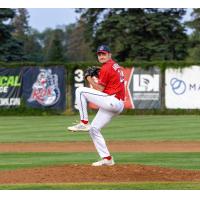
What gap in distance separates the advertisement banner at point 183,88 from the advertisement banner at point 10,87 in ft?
26.6

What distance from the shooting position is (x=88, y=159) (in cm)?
1502

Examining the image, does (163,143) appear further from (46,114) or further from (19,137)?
(46,114)

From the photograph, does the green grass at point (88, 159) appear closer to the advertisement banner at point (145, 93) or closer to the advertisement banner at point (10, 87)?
the advertisement banner at point (145, 93)

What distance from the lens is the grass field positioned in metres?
Answer: 10.0

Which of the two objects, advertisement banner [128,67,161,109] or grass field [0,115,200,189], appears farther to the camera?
advertisement banner [128,67,161,109]

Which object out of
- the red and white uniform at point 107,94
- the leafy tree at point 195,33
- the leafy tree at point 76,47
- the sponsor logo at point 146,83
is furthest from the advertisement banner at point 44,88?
the leafy tree at point 76,47

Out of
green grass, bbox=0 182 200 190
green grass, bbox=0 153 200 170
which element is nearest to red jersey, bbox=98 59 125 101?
green grass, bbox=0 182 200 190

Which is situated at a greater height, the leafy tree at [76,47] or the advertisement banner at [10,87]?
the leafy tree at [76,47]

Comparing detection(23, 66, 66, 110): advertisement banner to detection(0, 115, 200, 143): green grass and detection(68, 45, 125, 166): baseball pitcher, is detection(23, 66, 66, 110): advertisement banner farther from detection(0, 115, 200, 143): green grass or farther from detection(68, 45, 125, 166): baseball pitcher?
detection(68, 45, 125, 166): baseball pitcher

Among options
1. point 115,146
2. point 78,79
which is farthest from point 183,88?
point 115,146

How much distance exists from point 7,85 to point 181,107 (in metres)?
9.57

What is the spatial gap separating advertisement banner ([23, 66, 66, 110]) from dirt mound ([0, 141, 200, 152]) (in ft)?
52.4

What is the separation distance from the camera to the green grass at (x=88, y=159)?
13.8 m

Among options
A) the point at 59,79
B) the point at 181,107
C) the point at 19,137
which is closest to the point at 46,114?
the point at 59,79
